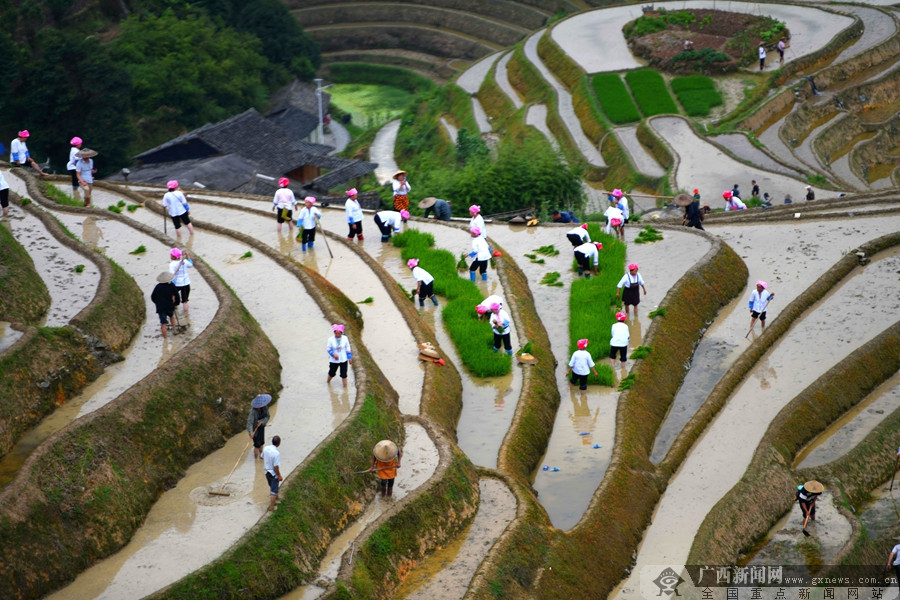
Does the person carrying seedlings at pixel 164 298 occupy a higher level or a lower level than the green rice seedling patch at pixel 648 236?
higher

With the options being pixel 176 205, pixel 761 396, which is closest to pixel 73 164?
pixel 176 205

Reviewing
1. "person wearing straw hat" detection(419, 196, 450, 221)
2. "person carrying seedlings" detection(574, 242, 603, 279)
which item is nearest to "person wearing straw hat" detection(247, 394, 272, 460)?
"person carrying seedlings" detection(574, 242, 603, 279)

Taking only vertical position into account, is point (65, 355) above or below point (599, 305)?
above

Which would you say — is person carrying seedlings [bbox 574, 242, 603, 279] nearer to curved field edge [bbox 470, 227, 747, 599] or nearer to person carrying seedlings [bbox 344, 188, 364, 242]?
curved field edge [bbox 470, 227, 747, 599]

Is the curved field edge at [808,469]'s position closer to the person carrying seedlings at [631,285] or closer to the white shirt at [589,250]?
the person carrying seedlings at [631,285]

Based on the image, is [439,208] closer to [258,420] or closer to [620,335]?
[620,335]

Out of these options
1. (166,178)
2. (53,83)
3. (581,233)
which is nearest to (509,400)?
(581,233)

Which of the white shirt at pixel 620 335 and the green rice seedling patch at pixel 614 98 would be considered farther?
the green rice seedling patch at pixel 614 98

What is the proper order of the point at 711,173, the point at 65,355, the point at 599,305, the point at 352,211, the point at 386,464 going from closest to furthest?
the point at 386,464 → the point at 65,355 → the point at 599,305 → the point at 352,211 → the point at 711,173

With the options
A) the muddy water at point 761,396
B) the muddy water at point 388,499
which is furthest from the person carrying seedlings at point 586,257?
the muddy water at point 388,499
